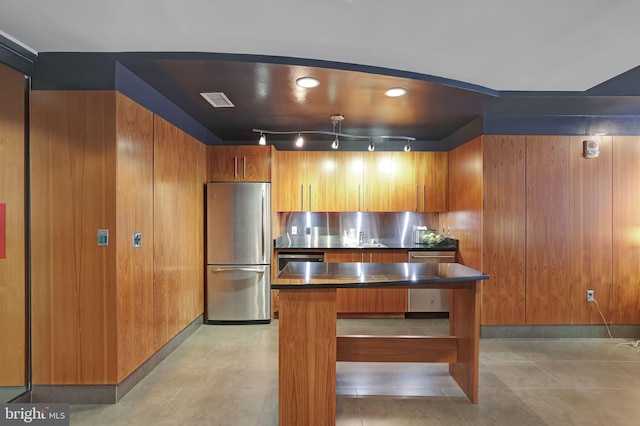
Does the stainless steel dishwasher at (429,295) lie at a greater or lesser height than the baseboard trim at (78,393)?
greater

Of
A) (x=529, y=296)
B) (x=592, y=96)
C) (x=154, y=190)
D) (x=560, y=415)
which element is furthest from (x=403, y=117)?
(x=560, y=415)

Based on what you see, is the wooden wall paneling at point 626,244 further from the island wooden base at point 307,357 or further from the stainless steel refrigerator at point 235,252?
the stainless steel refrigerator at point 235,252

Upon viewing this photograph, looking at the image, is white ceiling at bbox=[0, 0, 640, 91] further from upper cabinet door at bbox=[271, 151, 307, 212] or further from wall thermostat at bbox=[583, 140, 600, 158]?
upper cabinet door at bbox=[271, 151, 307, 212]

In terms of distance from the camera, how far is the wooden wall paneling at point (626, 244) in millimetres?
3703

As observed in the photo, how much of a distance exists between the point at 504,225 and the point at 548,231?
19.6 inches

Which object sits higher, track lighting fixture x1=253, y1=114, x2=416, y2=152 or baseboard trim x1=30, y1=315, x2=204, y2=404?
track lighting fixture x1=253, y1=114, x2=416, y2=152

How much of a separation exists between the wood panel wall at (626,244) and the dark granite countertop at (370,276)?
7.76ft

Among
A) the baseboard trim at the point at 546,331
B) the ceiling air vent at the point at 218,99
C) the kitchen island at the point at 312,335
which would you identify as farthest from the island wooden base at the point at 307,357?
the baseboard trim at the point at 546,331

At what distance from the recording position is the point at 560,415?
7.50 feet

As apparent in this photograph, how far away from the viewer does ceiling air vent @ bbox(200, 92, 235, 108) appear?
3.03 metres

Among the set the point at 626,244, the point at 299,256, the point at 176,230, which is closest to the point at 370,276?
the point at 176,230

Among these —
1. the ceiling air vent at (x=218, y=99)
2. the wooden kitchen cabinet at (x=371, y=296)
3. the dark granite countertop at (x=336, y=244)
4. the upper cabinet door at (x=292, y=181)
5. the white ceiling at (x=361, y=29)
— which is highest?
the white ceiling at (x=361, y=29)

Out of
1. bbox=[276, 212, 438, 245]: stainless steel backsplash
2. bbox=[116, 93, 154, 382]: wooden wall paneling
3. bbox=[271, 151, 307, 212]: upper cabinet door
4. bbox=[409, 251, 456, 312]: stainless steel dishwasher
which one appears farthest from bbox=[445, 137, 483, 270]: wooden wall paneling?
bbox=[116, 93, 154, 382]: wooden wall paneling

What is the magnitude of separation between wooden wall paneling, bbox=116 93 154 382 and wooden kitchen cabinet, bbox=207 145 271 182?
4.68ft
